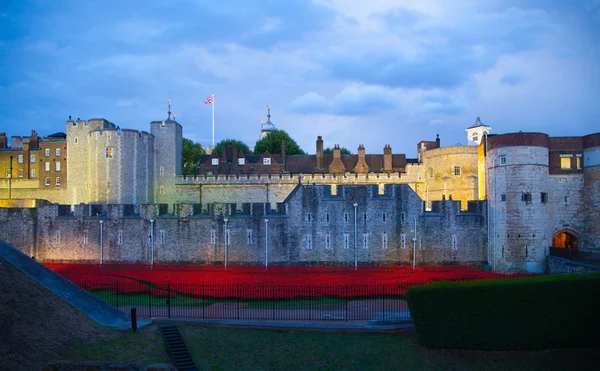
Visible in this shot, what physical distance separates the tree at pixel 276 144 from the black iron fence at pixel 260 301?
175 ft

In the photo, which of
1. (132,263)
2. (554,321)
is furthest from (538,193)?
(132,263)

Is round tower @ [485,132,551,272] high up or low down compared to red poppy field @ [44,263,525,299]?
up

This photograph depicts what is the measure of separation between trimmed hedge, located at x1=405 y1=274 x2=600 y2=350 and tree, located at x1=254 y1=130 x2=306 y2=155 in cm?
6331

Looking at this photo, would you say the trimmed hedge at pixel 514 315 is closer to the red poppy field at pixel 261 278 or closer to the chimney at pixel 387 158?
the red poppy field at pixel 261 278

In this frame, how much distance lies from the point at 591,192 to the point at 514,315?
20.2m

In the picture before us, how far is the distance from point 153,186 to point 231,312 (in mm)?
32640

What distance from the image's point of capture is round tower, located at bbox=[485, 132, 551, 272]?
34781mm

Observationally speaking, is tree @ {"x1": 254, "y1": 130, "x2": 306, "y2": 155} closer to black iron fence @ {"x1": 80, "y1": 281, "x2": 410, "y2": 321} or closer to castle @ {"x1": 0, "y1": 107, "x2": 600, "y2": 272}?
castle @ {"x1": 0, "y1": 107, "x2": 600, "y2": 272}

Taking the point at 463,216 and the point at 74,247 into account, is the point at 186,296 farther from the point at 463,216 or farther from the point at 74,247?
the point at 463,216

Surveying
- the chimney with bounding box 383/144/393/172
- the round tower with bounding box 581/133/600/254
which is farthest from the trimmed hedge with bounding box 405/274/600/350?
the chimney with bounding box 383/144/393/172

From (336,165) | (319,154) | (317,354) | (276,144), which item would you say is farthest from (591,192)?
(276,144)

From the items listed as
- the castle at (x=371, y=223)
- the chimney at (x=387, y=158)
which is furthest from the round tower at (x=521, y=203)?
the chimney at (x=387, y=158)

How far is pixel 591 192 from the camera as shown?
115 feet

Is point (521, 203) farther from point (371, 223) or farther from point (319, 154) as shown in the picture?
point (319, 154)
